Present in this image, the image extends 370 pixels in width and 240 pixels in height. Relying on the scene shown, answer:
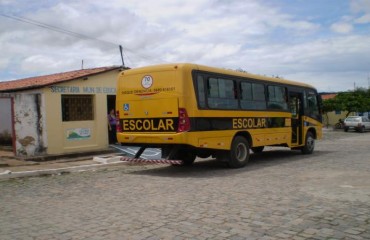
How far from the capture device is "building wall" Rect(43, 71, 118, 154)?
51.2 ft

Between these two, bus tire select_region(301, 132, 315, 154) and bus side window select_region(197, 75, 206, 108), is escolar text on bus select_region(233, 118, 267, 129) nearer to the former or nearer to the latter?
bus side window select_region(197, 75, 206, 108)

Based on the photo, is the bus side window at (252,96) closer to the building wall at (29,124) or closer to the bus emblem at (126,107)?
the bus emblem at (126,107)

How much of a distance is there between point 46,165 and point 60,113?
3033mm

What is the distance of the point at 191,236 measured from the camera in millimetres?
5418

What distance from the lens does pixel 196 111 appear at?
10609 mm

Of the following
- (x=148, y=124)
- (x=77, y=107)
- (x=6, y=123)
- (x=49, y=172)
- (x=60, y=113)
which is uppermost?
(x=77, y=107)

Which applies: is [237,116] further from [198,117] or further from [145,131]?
[145,131]

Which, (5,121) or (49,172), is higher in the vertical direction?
(5,121)

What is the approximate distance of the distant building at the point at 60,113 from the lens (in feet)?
49.3

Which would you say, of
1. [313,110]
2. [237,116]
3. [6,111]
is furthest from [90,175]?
[313,110]

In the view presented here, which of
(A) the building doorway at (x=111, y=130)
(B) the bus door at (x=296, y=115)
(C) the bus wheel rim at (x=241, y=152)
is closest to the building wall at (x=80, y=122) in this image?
(A) the building doorway at (x=111, y=130)

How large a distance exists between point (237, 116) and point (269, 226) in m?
6.53

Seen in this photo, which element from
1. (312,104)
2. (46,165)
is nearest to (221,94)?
(46,165)

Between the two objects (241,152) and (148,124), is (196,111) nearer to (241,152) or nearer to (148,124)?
(148,124)
